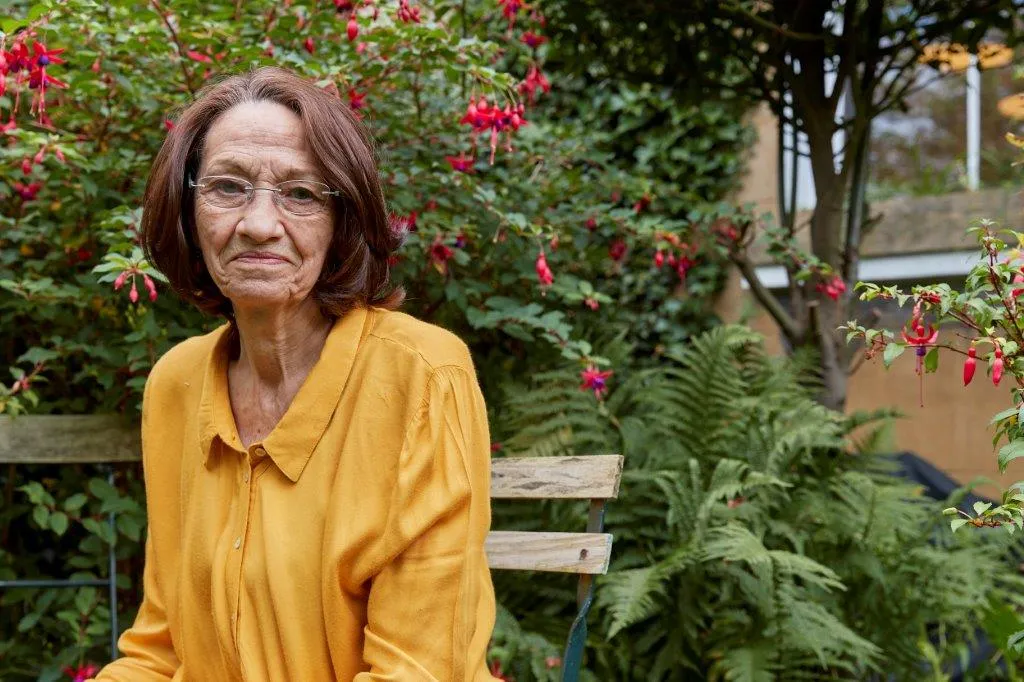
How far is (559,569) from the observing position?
2354 millimetres

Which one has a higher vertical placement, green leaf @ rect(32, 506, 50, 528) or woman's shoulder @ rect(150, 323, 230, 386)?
woman's shoulder @ rect(150, 323, 230, 386)

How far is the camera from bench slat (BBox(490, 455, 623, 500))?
7.61ft

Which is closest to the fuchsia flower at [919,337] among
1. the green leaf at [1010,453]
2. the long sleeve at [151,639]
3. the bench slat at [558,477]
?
the green leaf at [1010,453]

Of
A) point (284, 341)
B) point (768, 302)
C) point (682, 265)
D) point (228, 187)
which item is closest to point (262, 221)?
point (228, 187)

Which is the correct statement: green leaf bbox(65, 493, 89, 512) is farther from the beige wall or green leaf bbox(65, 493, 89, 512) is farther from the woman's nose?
the beige wall

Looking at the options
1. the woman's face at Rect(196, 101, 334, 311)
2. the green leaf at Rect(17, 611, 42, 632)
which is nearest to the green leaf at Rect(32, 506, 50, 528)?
the green leaf at Rect(17, 611, 42, 632)

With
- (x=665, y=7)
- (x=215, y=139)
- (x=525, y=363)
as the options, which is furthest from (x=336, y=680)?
(x=665, y=7)

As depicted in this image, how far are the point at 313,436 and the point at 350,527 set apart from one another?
19cm

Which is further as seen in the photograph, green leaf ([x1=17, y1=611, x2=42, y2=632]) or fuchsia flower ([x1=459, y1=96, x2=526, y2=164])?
green leaf ([x1=17, y1=611, x2=42, y2=632])

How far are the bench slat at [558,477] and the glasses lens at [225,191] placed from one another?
899 mm

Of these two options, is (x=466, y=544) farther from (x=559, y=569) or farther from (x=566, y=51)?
(x=566, y=51)

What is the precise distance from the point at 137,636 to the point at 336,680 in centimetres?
51

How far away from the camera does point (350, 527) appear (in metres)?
1.83

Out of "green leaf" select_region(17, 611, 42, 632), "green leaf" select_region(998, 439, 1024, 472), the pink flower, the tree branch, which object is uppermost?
the pink flower
